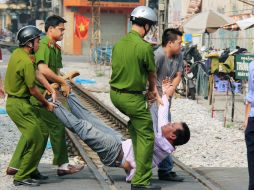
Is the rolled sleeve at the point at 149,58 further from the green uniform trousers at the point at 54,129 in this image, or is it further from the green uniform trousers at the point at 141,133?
the green uniform trousers at the point at 54,129

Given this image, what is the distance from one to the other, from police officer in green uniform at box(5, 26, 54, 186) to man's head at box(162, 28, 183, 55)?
5.47ft

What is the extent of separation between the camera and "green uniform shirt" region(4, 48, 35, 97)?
27.8 ft

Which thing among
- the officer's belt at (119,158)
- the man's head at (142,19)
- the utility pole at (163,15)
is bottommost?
the utility pole at (163,15)

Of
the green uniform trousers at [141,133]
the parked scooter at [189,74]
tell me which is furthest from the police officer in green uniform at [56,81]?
the parked scooter at [189,74]

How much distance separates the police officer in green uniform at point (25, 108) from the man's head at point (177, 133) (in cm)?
143

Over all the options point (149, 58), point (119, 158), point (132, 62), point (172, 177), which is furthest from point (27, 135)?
point (172, 177)

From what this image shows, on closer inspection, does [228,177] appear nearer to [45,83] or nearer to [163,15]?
[45,83]

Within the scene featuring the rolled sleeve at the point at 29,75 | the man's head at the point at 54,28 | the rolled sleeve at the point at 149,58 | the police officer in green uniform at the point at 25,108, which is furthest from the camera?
the man's head at the point at 54,28

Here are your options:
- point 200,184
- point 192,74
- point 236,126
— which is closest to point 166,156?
point 200,184

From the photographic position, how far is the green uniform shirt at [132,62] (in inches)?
320

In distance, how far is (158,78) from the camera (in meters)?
9.42

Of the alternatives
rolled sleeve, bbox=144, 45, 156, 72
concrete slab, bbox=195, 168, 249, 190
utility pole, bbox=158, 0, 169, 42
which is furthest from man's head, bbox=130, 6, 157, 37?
A: utility pole, bbox=158, 0, 169, 42

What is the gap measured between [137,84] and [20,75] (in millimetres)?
1407

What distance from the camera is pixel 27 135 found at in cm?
866
